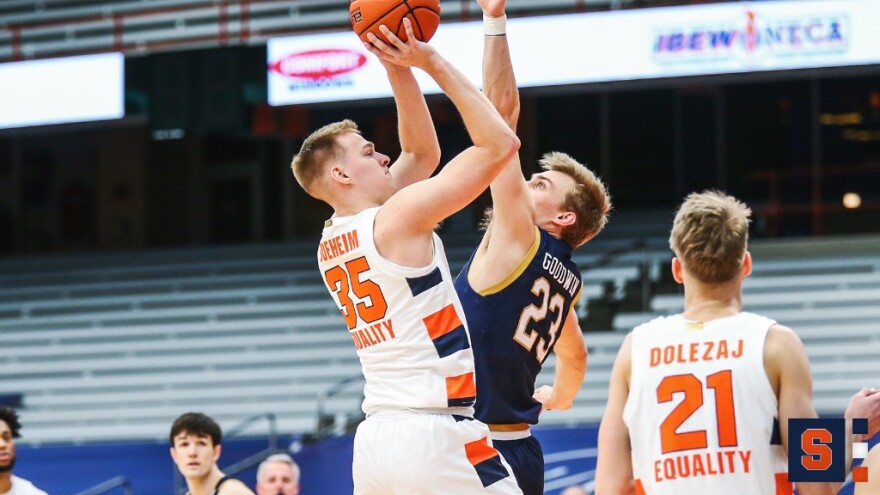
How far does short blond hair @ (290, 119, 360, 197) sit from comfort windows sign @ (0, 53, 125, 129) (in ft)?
37.5

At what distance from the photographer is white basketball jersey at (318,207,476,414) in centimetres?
390

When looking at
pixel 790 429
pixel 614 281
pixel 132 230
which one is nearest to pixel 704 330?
pixel 790 429

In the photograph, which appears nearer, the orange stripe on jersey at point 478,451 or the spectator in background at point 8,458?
the orange stripe on jersey at point 478,451

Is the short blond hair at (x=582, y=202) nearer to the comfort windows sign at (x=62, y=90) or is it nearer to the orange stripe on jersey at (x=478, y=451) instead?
the orange stripe on jersey at (x=478, y=451)

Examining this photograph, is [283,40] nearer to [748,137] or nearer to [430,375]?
[748,137]

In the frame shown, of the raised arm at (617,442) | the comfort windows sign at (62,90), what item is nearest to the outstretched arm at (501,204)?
the raised arm at (617,442)

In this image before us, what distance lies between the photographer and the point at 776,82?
1719cm

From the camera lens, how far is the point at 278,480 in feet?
26.8

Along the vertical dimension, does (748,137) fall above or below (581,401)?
above

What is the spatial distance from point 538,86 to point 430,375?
9948 millimetres

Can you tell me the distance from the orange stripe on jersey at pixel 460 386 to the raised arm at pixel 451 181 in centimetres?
37

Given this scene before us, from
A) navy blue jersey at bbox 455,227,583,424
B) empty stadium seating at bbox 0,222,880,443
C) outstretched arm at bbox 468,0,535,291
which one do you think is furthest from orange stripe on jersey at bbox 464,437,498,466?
empty stadium seating at bbox 0,222,880,443

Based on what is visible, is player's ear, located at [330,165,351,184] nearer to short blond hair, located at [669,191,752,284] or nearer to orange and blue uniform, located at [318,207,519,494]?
orange and blue uniform, located at [318,207,519,494]

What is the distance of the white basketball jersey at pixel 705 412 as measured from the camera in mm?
3379
